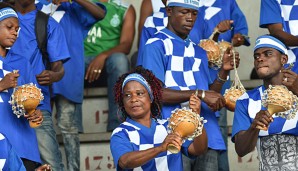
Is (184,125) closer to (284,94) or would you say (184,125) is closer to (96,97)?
(284,94)

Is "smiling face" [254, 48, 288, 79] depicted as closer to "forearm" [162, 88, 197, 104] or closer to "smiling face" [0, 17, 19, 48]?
"forearm" [162, 88, 197, 104]

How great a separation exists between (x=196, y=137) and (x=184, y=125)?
0.44 m

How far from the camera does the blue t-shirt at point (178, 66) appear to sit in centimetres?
936

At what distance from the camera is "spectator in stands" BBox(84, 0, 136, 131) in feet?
36.6

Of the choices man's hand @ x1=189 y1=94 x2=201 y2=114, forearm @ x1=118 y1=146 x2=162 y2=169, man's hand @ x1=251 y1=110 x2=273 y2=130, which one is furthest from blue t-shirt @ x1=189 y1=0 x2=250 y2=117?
forearm @ x1=118 y1=146 x2=162 y2=169

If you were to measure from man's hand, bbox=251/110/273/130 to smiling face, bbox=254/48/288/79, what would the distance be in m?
0.60

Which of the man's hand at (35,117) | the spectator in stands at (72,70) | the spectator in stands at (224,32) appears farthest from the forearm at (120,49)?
the man's hand at (35,117)

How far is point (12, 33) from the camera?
30.7 feet

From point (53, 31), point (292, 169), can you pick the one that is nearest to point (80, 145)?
point (53, 31)

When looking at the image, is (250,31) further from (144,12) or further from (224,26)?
(224,26)

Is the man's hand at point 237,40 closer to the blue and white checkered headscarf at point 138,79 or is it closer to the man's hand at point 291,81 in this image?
the man's hand at point 291,81

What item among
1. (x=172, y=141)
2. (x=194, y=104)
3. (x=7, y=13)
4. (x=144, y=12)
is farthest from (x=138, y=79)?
(x=144, y=12)

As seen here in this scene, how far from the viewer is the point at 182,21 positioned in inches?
377

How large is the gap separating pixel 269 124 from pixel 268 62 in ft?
1.73
